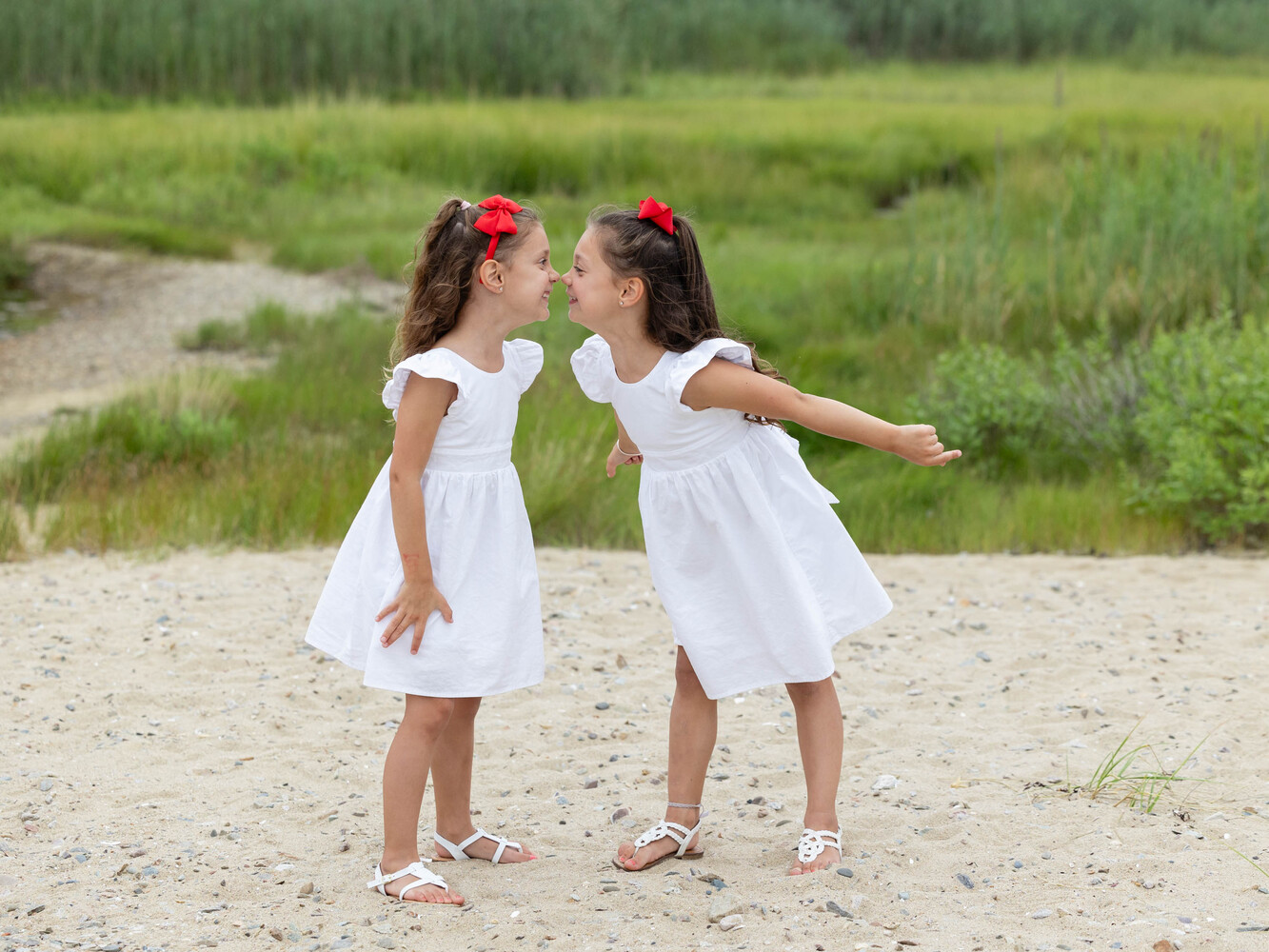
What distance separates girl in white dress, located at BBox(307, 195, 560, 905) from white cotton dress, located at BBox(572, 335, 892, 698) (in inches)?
10.1

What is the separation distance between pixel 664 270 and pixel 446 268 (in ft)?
1.58

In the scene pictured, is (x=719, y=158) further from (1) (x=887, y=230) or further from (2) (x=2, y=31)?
(2) (x=2, y=31)

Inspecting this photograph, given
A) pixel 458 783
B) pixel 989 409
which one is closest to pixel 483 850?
pixel 458 783

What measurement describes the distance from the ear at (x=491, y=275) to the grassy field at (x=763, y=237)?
3235 mm

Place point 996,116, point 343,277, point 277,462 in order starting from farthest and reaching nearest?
1. point 996,116
2. point 343,277
3. point 277,462

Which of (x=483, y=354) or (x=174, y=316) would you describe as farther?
(x=174, y=316)

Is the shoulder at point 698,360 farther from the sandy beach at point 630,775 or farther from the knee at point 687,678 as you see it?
the sandy beach at point 630,775

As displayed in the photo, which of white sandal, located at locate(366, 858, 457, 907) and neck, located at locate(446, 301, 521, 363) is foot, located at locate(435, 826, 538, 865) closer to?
white sandal, located at locate(366, 858, 457, 907)

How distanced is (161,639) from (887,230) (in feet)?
33.5

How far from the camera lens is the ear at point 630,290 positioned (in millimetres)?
2740

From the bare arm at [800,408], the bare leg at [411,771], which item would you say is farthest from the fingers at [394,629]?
the bare arm at [800,408]

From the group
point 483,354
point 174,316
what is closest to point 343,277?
point 174,316

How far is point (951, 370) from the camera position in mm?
6852

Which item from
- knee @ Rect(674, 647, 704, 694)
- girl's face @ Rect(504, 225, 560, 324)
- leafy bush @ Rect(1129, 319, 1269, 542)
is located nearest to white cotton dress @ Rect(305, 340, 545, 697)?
girl's face @ Rect(504, 225, 560, 324)
